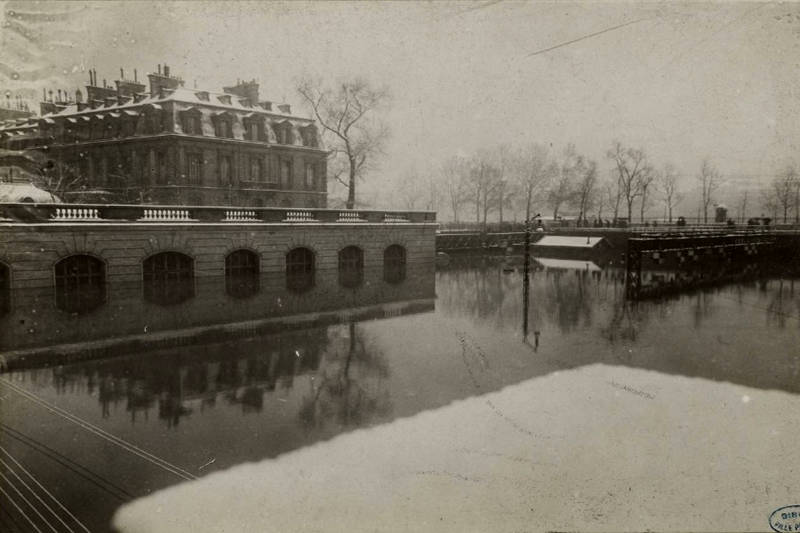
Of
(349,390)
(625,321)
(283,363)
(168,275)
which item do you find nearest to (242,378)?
(283,363)

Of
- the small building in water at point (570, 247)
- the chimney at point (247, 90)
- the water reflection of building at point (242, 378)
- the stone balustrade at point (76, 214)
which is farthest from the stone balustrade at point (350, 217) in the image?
the small building in water at point (570, 247)

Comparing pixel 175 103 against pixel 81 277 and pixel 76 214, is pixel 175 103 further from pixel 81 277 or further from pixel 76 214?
pixel 81 277

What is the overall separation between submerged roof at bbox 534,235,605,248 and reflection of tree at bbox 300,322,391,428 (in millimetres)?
35331

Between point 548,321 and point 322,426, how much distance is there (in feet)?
31.9

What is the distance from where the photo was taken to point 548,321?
50.6 ft

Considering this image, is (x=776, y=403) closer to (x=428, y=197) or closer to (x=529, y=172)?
(x=529, y=172)

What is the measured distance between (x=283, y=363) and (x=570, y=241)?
127 ft

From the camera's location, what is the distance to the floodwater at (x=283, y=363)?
21.6 ft

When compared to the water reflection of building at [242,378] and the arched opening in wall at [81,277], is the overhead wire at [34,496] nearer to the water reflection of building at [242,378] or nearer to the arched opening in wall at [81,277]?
the water reflection of building at [242,378]

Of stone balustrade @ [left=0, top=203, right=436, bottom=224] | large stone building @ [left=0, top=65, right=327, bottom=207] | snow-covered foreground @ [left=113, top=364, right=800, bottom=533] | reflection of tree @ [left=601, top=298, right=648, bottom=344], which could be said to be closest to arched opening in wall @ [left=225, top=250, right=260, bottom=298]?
stone balustrade @ [left=0, top=203, right=436, bottom=224]

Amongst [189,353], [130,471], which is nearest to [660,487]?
[130,471]

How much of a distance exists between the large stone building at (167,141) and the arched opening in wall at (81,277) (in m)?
17.0

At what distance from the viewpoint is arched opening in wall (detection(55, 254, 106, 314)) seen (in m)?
18.5

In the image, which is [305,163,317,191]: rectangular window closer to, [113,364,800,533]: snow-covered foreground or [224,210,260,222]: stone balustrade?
[224,210,260,222]: stone balustrade
